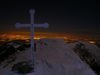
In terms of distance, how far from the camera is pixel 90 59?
961 centimetres

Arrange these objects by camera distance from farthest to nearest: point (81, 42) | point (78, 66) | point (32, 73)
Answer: point (81, 42), point (78, 66), point (32, 73)

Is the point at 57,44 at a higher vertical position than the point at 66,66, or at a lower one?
higher

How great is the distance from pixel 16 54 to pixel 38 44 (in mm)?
1549

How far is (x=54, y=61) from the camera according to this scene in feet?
25.0

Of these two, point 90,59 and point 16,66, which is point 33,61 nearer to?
point 16,66

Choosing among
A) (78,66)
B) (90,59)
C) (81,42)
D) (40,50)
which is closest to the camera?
(78,66)

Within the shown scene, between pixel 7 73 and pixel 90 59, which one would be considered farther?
pixel 90 59

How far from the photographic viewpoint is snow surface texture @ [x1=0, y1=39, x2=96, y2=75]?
7125mm

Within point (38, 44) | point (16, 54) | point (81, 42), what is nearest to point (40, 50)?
point (38, 44)

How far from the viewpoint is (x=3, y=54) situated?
9.33m

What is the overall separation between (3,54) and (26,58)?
2.17 metres

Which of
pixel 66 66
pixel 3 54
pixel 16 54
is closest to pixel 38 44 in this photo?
pixel 16 54

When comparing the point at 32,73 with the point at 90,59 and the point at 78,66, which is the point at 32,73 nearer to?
the point at 78,66

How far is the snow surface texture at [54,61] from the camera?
281 inches
